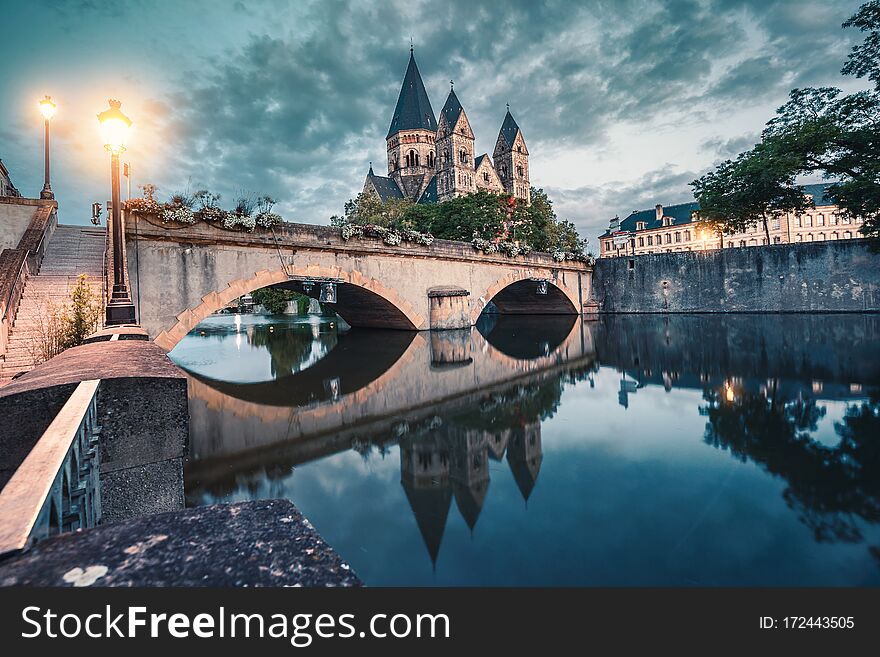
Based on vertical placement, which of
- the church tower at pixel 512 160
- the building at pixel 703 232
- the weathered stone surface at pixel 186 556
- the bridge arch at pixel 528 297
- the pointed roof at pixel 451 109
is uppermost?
the pointed roof at pixel 451 109

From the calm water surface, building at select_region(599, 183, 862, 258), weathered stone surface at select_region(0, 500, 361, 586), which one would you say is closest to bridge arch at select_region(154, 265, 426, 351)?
the calm water surface

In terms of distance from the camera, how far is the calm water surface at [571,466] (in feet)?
10.3

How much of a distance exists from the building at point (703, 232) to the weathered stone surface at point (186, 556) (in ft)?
190

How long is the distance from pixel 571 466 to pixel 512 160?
257 ft

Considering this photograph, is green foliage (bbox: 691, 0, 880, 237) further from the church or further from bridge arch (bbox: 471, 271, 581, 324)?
the church

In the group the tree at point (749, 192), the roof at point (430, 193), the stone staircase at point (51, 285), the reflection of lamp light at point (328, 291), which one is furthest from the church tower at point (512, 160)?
the stone staircase at point (51, 285)

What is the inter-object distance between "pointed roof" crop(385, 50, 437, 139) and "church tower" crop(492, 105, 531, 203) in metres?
12.5

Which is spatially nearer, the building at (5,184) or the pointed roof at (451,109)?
the building at (5,184)

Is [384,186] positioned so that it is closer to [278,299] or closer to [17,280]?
[278,299]

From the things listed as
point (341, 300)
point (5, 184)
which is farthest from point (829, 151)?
point (5, 184)

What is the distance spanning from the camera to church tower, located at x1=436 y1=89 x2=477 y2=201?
2623 inches

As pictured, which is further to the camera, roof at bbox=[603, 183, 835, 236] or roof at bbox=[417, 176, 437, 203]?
roof at bbox=[417, 176, 437, 203]

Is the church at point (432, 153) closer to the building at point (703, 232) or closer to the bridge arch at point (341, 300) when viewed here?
the building at point (703, 232)

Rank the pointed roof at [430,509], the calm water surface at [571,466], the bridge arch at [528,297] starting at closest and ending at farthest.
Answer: the calm water surface at [571,466] < the pointed roof at [430,509] < the bridge arch at [528,297]
